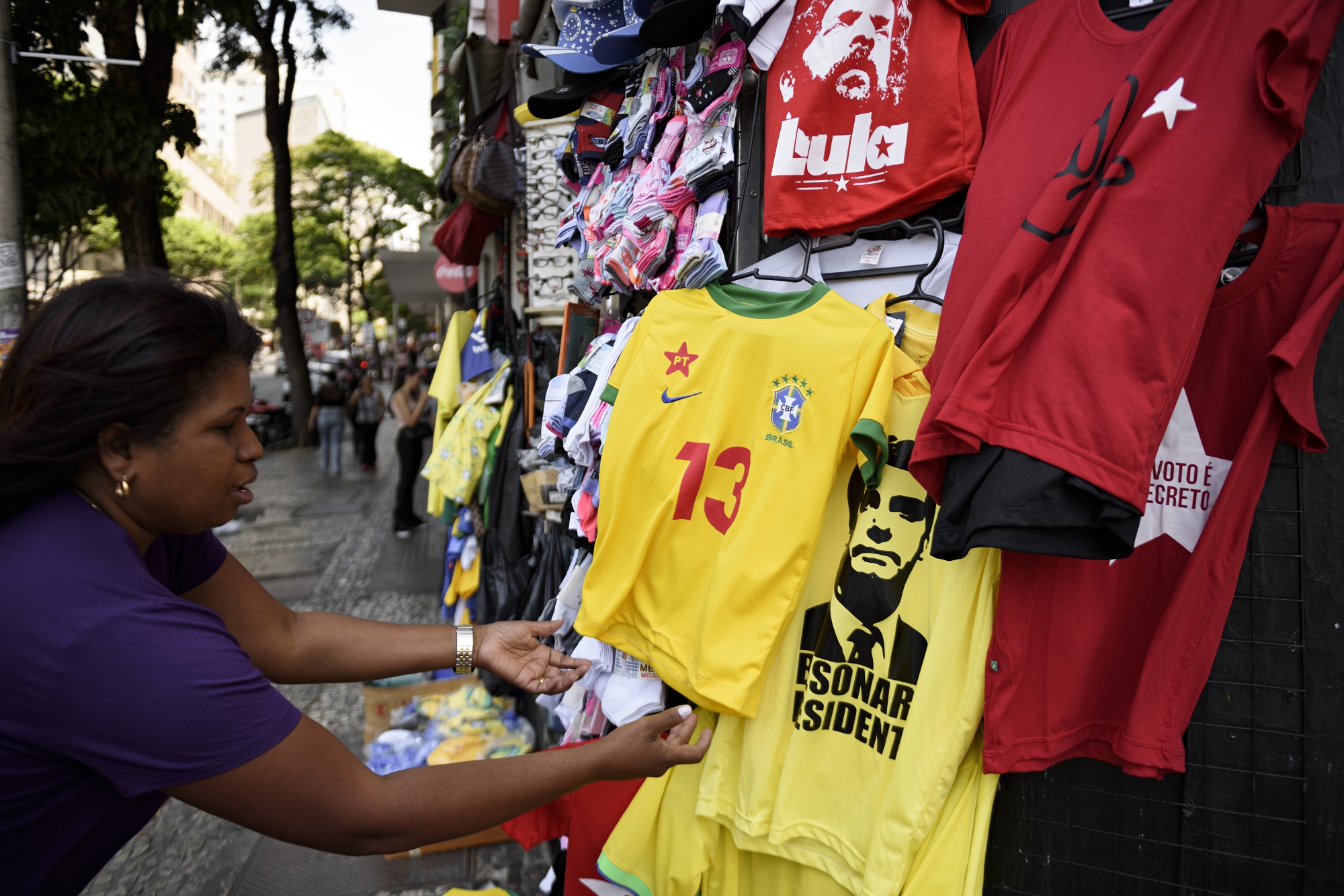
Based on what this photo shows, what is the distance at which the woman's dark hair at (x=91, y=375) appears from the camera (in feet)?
4.24

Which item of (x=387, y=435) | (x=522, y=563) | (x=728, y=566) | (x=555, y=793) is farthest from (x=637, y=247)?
(x=387, y=435)

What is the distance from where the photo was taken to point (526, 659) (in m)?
2.14

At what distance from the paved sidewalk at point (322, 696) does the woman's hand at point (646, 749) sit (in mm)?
2160

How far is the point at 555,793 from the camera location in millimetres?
1568

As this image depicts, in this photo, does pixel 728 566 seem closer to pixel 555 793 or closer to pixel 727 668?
pixel 727 668

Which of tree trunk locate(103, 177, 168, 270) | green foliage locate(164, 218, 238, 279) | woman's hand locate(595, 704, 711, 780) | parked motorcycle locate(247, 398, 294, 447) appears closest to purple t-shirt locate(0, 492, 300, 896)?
woman's hand locate(595, 704, 711, 780)

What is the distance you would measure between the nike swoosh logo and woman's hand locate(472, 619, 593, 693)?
0.70 m

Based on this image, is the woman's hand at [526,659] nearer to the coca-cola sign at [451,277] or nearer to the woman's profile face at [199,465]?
the woman's profile face at [199,465]

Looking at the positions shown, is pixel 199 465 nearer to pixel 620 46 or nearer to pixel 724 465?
pixel 724 465

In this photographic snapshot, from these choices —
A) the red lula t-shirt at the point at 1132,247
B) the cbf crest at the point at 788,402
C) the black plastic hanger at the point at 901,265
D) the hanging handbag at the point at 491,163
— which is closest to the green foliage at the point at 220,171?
the hanging handbag at the point at 491,163

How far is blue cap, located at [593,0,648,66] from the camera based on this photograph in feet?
8.49

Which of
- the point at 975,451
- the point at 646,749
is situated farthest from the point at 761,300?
the point at 646,749

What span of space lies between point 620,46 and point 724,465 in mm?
1601

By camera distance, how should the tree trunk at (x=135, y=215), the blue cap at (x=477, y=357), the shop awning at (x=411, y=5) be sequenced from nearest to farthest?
the blue cap at (x=477, y=357) < the shop awning at (x=411, y=5) < the tree trunk at (x=135, y=215)
